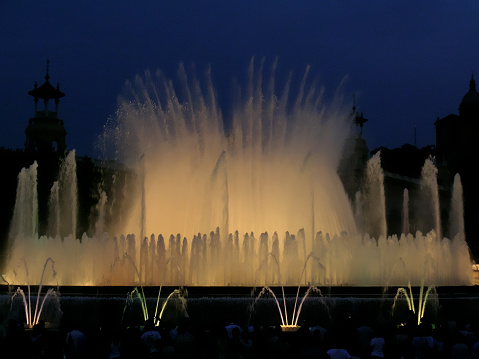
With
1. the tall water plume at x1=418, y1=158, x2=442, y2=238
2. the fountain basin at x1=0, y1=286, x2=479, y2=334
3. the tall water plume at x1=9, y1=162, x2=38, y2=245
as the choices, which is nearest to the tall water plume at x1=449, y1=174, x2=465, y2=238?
the tall water plume at x1=418, y1=158, x2=442, y2=238

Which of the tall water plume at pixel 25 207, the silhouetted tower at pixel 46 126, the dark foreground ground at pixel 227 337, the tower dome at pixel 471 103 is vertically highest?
the tower dome at pixel 471 103

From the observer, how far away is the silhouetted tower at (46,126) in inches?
1987

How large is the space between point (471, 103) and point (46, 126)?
37.3 meters

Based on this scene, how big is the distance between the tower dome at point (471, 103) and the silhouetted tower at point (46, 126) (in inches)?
1410

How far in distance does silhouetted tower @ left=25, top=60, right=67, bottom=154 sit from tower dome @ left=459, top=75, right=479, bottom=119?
35818mm

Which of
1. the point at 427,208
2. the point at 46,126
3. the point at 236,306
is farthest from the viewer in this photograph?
the point at 427,208

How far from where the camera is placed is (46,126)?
1983 inches

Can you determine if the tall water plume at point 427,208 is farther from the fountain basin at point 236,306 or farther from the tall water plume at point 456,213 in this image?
the fountain basin at point 236,306

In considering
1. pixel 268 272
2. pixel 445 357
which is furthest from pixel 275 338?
pixel 268 272

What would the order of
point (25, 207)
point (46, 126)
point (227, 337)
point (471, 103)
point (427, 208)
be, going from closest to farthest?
point (227, 337)
point (25, 207)
point (46, 126)
point (427, 208)
point (471, 103)

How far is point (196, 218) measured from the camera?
2602cm

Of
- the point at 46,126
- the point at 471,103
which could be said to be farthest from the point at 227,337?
the point at 471,103

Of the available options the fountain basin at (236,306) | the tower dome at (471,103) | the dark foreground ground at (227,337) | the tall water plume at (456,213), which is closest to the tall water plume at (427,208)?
the tall water plume at (456,213)

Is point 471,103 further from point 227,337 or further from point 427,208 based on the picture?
point 227,337
